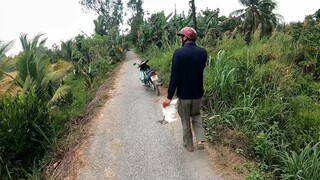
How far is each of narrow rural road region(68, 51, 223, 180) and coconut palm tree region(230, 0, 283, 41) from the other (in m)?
18.2

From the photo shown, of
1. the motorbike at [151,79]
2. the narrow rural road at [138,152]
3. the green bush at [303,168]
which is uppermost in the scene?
the motorbike at [151,79]

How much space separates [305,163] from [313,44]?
246 inches

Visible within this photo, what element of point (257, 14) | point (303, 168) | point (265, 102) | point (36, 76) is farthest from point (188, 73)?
point (257, 14)

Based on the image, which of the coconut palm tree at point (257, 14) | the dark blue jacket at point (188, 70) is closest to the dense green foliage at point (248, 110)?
the dark blue jacket at point (188, 70)

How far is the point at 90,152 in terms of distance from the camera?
208 inches

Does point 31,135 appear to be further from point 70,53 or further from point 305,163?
point 70,53

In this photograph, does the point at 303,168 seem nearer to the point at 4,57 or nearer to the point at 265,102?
the point at 265,102

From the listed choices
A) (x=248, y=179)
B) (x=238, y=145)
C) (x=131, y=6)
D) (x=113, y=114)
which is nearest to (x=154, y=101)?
(x=113, y=114)

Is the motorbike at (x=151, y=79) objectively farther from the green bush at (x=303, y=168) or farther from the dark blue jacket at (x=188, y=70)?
the green bush at (x=303, y=168)

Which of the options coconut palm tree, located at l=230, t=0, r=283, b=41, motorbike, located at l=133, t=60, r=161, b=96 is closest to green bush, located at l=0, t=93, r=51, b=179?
motorbike, located at l=133, t=60, r=161, b=96

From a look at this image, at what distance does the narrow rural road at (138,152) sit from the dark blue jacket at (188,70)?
42.0 inches

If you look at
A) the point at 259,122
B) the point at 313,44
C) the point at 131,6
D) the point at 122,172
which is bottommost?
the point at 122,172

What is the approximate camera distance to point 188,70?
163 inches

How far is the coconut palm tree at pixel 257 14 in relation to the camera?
23.5 metres
